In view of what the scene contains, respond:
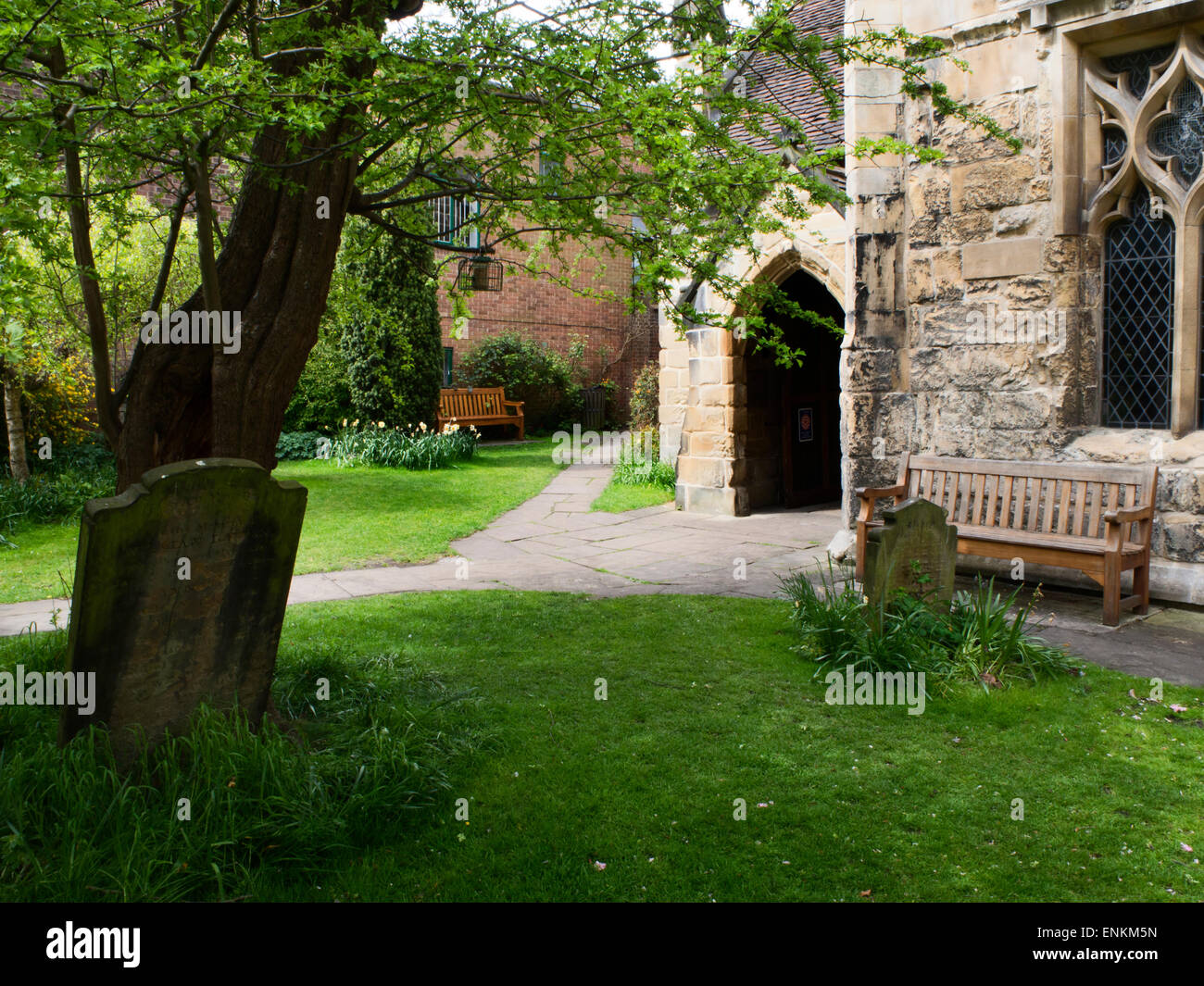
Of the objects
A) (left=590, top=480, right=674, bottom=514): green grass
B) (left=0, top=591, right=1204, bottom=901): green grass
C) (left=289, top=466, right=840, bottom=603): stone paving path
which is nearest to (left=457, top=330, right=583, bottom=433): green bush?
(left=590, top=480, right=674, bottom=514): green grass

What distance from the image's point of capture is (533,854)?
3.31 m

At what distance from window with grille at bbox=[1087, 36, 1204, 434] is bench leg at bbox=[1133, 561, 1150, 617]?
1061mm

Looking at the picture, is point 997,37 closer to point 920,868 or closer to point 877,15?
point 877,15

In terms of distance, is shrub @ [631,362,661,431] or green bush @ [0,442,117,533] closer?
green bush @ [0,442,117,533]

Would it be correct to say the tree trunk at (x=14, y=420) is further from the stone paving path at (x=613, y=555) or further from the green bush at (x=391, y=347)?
the green bush at (x=391, y=347)

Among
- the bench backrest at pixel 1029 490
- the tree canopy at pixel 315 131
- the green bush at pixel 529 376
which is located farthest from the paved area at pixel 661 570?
the green bush at pixel 529 376

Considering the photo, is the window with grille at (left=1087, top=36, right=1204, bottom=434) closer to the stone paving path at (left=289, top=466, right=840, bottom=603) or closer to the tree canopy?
the tree canopy

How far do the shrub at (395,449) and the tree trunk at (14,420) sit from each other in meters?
4.80

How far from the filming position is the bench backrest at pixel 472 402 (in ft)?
64.6

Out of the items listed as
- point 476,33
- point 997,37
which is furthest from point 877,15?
point 476,33

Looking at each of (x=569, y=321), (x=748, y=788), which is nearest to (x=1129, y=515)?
(x=748, y=788)

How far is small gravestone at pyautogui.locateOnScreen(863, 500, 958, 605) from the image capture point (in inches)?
215

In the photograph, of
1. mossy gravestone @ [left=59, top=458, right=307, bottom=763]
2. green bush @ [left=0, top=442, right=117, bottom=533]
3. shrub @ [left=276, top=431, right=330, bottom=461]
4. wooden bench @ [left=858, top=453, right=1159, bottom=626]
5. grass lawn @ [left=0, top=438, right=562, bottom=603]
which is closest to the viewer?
mossy gravestone @ [left=59, top=458, right=307, bottom=763]
